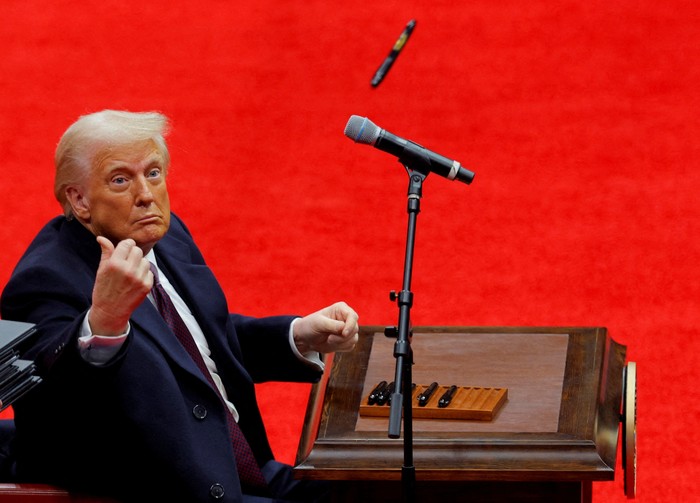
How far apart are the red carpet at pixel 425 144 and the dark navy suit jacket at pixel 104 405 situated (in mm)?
1406

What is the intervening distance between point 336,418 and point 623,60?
3.12 metres

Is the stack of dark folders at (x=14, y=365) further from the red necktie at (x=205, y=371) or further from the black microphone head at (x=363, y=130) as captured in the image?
the black microphone head at (x=363, y=130)

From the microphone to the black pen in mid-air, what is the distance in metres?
2.93

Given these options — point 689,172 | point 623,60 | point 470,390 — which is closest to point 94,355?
point 470,390

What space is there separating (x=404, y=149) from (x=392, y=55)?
10.1 feet

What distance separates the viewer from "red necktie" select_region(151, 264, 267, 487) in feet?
8.45

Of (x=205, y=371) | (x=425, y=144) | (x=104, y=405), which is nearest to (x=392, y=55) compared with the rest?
(x=425, y=144)

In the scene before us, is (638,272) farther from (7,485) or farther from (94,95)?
(7,485)

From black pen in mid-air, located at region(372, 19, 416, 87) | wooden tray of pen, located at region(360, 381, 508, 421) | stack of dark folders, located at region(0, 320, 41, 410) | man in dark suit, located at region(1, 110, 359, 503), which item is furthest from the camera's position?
black pen in mid-air, located at region(372, 19, 416, 87)

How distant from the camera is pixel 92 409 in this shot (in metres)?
2.31

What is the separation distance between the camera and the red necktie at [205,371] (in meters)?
2.57

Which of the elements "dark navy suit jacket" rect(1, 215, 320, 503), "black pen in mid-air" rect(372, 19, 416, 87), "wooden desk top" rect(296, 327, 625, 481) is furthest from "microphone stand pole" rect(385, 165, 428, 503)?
"black pen in mid-air" rect(372, 19, 416, 87)

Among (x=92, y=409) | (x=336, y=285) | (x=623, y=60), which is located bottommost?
(x=336, y=285)

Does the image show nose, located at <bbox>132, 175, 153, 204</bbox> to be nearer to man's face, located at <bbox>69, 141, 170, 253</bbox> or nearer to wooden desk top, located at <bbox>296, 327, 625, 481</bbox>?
man's face, located at <bbox>69, 141, 170, 253</bbox>
